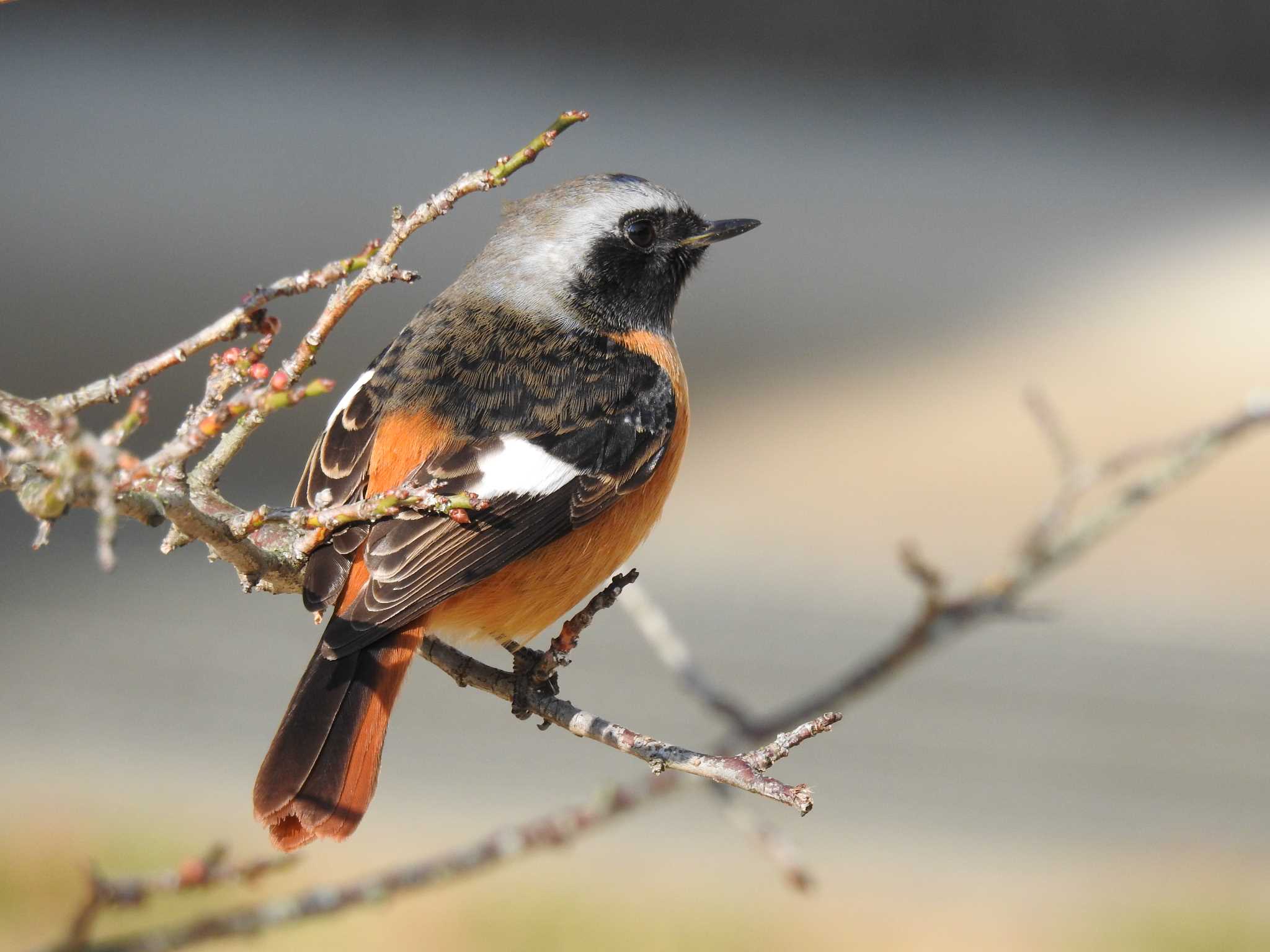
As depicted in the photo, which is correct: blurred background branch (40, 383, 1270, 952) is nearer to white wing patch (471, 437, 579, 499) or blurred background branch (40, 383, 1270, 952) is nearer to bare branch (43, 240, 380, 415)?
white wing patch (471, 437, 579, 499)

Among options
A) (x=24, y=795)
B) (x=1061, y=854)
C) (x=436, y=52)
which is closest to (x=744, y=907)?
(x=1061, y=854)

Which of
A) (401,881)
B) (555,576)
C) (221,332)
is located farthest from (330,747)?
(221,332)

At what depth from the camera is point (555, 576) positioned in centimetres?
265

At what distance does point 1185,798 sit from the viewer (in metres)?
6.16

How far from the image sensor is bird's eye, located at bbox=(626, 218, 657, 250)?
3176 millimetres

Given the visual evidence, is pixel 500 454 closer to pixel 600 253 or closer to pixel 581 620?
pixel 581 620

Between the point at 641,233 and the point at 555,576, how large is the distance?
894 millimetres

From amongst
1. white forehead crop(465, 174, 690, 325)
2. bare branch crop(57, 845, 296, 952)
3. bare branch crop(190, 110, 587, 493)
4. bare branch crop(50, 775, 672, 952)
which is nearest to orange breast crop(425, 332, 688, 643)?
bare branch crop(50, 775, 672, 952)

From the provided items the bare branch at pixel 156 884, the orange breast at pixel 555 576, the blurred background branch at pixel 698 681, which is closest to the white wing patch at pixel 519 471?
the orange breast at pixel 555 576

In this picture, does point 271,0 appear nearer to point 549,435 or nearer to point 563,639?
point 549,435

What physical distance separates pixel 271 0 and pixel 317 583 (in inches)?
256

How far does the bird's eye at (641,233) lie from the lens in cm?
318

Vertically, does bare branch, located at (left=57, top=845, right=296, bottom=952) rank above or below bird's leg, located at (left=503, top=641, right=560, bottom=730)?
below

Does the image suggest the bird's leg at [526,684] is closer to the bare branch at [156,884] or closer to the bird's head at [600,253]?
the bare branch at [156,884]
